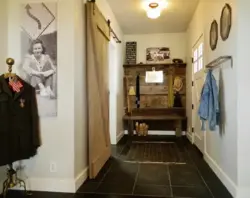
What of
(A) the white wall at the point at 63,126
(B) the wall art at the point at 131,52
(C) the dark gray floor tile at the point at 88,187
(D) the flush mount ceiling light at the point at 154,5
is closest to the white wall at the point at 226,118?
(D) the flush mount ceiling light at the point at 154,5

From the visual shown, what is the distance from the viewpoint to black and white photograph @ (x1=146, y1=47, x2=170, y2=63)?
6.71 metres

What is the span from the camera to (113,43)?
5.23 metres

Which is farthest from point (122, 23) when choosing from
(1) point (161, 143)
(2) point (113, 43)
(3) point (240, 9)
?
(3) point (240, 9)

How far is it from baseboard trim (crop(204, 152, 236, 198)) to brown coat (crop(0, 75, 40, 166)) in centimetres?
212

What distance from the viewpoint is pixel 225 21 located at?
2.80 metres

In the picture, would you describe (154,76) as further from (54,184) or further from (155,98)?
(54,184)

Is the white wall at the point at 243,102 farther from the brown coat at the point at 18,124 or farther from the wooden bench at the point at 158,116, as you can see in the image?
the wooden bench at the point at 158,116

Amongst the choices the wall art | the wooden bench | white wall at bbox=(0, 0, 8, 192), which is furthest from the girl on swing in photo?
the wall art

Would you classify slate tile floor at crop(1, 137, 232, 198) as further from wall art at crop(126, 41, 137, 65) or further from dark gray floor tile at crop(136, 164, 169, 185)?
wall art at crop(126, 41, 137, 65)

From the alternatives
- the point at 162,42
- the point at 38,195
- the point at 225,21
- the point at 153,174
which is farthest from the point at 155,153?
the point at 162,42

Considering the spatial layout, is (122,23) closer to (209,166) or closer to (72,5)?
(72,5)

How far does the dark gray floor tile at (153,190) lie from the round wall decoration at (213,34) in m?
2.00

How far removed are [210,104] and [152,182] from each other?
1.19 m

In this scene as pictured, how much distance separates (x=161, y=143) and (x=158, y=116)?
102 centimetres
